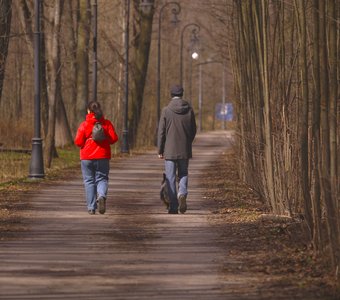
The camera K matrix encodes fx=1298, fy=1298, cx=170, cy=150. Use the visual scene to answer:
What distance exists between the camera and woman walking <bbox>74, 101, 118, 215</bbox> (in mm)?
19109

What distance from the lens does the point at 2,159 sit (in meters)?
37.8

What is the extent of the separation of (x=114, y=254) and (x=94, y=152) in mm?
5530

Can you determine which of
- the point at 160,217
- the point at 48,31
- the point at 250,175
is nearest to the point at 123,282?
the point at 160,217

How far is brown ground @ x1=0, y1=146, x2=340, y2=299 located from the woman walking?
43.6 inches

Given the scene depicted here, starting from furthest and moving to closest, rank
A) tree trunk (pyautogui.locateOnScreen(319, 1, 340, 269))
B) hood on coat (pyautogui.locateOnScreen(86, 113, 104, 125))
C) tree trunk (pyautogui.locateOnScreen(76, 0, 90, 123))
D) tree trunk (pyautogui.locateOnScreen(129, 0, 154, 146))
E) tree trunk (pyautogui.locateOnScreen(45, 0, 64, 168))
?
tree trunk (pyautogui.locateOnScreen(129, 0, 154, 146)), tree trunk (pyautogui.locateOnScreen(76, 0, 90, 123)), tree trunk (pyautogui.locateOnScreen(45, 0, 64, 168)), hood on coat (pyautogui.locateOnScreen(86, 113, 104, 125)), tree trunk (pyautogui.locateOnScreen(319, 1, 340, 269))

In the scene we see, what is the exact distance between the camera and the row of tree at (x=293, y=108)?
12.4 meters

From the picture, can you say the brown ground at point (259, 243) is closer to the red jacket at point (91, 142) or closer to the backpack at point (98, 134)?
the red jacket at point (91, 142)

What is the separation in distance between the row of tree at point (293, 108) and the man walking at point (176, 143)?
119 cm

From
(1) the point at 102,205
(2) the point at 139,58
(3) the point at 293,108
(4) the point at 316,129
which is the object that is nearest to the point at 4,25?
(1) the point at 102,205

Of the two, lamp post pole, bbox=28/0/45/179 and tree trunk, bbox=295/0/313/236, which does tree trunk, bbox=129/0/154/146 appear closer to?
lamp post pole, bbox=28/0/45/179

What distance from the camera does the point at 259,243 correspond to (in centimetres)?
1487

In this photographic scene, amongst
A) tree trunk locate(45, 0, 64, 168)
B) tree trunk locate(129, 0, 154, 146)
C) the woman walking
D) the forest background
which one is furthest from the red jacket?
tree trunk locate(129, 0, 154, 146)

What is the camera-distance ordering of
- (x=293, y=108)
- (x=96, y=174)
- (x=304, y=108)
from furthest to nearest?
1. (x=96, y=174)
2. (x=293, y=108)
3. (x=304, y=108)

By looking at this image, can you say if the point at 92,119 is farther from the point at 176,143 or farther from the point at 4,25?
the point at 4,25
